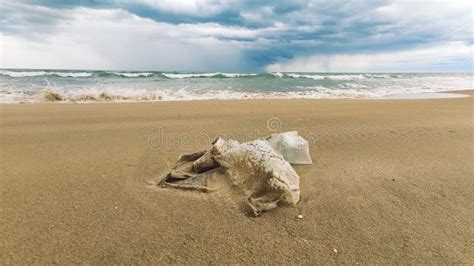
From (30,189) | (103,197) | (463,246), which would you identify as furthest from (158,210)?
(463,246)

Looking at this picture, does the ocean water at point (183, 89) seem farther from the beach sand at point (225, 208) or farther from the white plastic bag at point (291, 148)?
the white plastic bag at point (291, 148)

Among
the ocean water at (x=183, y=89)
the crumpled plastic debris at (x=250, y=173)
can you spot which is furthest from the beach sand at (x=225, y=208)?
the ocean water at (x=183, y=89)

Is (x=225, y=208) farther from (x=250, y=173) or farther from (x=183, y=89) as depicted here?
(x=183, y=89)

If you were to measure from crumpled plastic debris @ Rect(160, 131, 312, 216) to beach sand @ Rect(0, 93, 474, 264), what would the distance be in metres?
0.11

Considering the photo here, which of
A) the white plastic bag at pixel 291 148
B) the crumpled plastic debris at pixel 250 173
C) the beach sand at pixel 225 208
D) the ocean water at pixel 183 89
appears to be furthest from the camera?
the ocean water at pixel 183 89

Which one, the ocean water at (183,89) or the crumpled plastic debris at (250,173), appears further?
the ocean water at (183,89)

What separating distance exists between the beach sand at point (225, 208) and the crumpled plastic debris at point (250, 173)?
0.11m

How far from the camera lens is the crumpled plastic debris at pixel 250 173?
2234 millimetres

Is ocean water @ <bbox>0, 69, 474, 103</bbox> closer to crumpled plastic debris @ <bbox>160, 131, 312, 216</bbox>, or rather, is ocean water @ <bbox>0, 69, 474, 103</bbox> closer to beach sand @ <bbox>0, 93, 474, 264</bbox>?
beach sand @ <bbox>0, 93, 474, 264</bbox>

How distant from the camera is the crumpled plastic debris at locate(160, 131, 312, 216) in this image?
2234 millimetres

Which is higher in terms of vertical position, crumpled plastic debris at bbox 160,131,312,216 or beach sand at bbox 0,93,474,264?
crumpled plastic debris at bbox 160,131,312,216

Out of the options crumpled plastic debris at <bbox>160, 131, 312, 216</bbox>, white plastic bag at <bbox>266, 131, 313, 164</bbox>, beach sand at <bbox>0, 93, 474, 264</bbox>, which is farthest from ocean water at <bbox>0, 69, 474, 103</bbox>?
crumpled plastic debris at <bbox>160, 131, 312, 216</bbox>

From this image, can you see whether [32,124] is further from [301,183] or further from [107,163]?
[301,183]

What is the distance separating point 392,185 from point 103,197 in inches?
101
